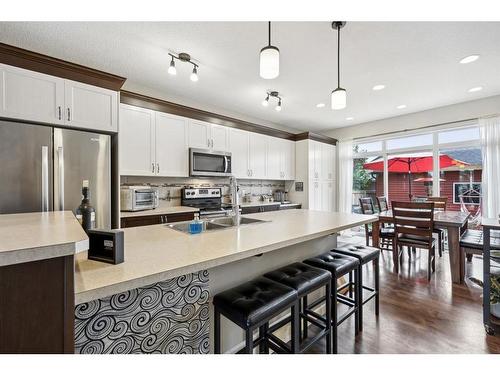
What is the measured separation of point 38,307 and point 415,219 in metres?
3.63

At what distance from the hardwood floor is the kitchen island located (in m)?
0.98

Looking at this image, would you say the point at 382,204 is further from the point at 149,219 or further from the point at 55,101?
the point at 55,101

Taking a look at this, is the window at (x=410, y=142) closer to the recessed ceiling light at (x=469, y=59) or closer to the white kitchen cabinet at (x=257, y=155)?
the recessed ceiling light at (x=469, y=59)

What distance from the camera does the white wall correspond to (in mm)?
3703

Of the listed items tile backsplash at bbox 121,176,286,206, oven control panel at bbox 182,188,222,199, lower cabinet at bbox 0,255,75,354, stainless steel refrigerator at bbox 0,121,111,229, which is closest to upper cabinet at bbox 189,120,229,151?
tile backsplash at bbox 121,176,286,206

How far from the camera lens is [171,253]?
3.48ft

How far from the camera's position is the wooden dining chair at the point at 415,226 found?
2.87 m

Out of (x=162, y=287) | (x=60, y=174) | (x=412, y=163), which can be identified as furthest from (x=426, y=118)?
(x=60, y=174)

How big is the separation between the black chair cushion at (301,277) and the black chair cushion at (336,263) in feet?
0.39

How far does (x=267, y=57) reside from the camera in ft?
4.68

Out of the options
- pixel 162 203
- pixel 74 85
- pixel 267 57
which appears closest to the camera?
pixel 267 57

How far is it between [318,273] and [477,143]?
4.34 m
